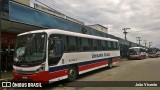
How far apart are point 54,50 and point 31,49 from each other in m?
1.18

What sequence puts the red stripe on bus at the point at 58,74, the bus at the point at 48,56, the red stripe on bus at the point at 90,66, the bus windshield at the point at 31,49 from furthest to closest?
the red stripe on bus at the point at 90,66
the red stripe on bus at the point at 58,74
the bus windshield at the point at 31,49
the bus at the point at 48,56

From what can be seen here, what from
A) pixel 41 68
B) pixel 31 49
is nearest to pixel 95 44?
pixel 31 49

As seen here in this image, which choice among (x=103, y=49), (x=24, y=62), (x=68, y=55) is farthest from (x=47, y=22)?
(x=24, y=62)

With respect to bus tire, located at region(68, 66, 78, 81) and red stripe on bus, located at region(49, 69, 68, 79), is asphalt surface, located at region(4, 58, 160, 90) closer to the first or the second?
bus tire, located at region(68, 66, 78, 81)

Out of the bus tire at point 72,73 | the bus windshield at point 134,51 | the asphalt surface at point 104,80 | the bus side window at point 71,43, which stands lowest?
the asphalt surface at point 104,80

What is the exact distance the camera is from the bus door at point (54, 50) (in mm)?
11719

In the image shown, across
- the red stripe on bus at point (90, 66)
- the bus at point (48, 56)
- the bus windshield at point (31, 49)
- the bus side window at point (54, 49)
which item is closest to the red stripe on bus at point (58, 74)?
the bus at point (48, 56)

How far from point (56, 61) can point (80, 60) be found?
3204mm

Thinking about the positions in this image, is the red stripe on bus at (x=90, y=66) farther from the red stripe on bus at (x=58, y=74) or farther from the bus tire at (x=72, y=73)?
the red stripe on bus at (x=58, y=74)

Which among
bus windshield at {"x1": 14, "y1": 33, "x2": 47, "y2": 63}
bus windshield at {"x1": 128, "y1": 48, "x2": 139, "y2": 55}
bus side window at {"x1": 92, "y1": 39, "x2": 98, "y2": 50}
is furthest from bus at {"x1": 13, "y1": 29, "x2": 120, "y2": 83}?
bus windshield at {"x1": 128, "y1": 48, "x2": 139, "y2": 55}

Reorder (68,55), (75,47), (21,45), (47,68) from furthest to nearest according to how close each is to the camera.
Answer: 1. (75,47)
2. (68,55)
3. (21,45)
4. (47,68)

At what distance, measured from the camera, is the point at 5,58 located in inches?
778

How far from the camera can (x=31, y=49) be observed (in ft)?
37.9

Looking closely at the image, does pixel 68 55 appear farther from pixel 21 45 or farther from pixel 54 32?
pixel 21 45
